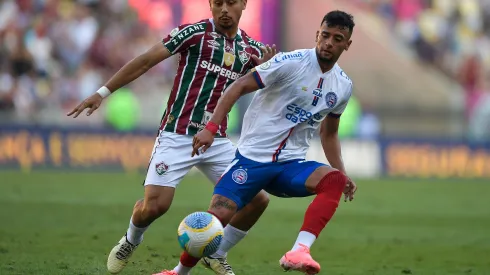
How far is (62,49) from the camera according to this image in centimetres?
2422

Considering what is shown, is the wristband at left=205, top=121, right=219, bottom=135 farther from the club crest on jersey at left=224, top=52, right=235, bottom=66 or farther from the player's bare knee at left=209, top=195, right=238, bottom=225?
the club crest on jersey at left=224, top=52, right=235, bottom=66

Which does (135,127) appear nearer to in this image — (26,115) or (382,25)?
(26,115)

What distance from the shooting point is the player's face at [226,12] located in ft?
26.9

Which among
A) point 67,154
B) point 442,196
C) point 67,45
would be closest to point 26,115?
point 67,154

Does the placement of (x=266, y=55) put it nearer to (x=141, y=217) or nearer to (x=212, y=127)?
(x=212, y=127)

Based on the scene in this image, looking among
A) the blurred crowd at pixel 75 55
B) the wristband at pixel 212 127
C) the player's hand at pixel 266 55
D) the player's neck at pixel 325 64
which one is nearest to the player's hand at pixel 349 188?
the player's neck at pixel 325 64

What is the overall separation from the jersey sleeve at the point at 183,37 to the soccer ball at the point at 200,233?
1711mm

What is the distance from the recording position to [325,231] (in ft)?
44.8

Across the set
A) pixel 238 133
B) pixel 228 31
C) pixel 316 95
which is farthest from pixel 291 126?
pixel 238 133

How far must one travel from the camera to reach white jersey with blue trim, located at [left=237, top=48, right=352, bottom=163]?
7555 millimetres

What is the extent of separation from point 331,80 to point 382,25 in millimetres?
21950

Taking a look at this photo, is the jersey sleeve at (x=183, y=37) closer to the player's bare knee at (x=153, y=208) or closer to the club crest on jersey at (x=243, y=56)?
the club crest on jersey at (x=243, y=56)

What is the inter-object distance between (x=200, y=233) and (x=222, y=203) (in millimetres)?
436

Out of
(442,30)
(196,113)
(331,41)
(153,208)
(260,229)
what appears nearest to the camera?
(331,41)
